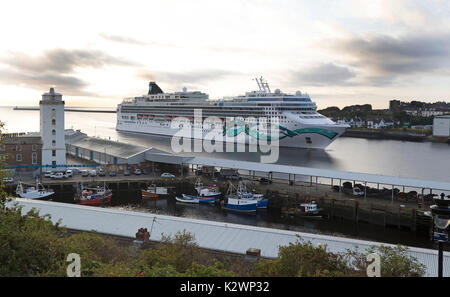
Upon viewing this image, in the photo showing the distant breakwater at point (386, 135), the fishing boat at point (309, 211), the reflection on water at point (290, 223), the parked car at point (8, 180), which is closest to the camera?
the reflection on water at point (290, 223)

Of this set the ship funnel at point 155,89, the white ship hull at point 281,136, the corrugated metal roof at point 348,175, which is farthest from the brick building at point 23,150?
the ship funnel at point 155,89

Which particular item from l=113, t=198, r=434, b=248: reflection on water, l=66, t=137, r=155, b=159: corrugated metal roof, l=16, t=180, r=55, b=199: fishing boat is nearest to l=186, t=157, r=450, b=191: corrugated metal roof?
l=113, t=198, r=434, b=248: reflection on water

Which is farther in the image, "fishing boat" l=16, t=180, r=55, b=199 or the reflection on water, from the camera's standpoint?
"fishing boat" l=16, t=180, r=55, b=199

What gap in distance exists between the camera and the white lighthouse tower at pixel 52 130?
2866cm

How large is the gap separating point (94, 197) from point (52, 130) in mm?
8924

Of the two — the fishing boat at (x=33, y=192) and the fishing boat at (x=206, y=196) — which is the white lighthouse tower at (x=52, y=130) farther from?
the fishing boat at (x=206, y=196)

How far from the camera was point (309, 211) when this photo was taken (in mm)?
20672

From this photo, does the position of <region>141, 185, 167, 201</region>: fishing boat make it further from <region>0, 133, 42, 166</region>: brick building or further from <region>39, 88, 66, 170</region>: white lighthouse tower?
<region>0, 133, 42, 166</region>: brick building

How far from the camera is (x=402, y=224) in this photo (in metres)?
19.3

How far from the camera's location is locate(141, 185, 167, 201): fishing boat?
24469mm

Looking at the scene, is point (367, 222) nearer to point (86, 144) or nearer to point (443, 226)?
Result: point (443, 226)

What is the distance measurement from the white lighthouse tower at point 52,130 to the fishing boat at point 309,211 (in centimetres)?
1816

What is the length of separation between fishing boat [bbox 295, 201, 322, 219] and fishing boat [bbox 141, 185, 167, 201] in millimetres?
8945

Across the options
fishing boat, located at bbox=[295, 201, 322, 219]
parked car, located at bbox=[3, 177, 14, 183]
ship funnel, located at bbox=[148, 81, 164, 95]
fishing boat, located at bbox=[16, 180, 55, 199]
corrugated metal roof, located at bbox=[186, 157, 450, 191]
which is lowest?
fishing boat, located at bbox=[295, 201, 322, 219]
